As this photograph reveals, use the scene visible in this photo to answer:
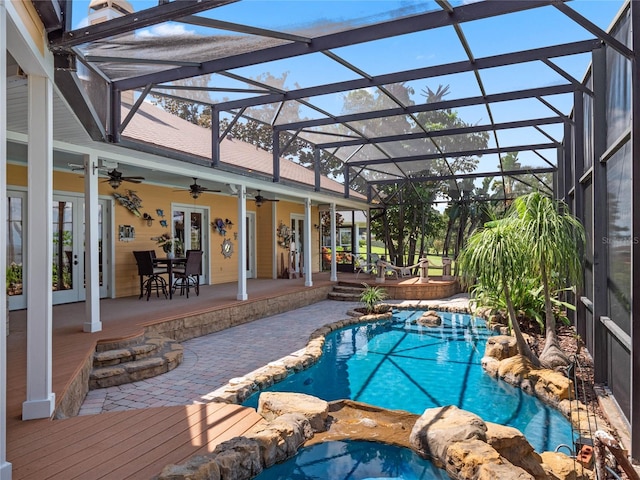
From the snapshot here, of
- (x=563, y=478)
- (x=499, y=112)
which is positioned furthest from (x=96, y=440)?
(x=499, y=112)

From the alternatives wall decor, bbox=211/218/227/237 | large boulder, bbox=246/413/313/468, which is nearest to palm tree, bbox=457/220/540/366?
large boulder, bbox=246/413/313/468

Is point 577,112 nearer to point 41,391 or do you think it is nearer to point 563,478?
point 563,478

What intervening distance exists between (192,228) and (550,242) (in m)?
8.70

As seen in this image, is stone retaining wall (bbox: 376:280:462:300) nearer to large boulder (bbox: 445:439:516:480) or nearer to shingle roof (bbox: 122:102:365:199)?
shingle roof (bbox: 122:102:365:199)

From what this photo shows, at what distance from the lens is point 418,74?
5.79 m

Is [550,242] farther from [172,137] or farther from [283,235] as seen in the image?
[283,235]

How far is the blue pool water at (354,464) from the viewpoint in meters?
3.33

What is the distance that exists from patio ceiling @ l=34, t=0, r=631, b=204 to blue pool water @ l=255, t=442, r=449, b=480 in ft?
11.2

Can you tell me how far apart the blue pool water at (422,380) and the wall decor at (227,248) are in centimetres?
531

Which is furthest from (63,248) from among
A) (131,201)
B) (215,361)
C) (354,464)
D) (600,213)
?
(600,213)

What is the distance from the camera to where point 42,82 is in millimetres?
3359

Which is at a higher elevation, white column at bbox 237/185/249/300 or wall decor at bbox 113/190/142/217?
wall decor at bbox 113/190/142/217

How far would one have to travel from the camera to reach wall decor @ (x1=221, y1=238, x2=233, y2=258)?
40.7ft

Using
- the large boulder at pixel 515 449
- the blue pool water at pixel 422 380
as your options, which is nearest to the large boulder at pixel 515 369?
the blue pool water at pixel 422 380
